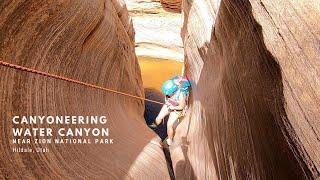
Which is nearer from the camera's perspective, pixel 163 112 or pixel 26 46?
pixel 26 46

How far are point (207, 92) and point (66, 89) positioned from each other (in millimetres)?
2993

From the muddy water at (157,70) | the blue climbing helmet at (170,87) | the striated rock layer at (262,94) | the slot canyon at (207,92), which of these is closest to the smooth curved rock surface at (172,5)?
the muddy water at (157,70)

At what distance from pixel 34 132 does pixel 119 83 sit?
424cm

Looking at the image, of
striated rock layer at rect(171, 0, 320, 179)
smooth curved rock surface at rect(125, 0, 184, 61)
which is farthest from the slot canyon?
smooth curved rock surface at rect(125, 0, 184, 61)

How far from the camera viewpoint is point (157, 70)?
54.3 feet

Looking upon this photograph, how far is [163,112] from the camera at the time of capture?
9.51 metres

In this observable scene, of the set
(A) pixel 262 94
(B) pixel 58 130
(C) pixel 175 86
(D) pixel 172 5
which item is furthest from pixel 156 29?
(A) pixel 262 94

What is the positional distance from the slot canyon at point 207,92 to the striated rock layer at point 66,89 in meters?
0.01

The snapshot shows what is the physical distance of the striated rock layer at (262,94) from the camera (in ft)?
9.85

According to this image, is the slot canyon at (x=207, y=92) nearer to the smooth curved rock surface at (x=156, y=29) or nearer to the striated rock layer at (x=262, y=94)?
the striated rock layer at (x=262, y=94)

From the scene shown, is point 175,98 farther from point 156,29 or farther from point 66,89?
point 156,29

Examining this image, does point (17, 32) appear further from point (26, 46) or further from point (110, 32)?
point (110, 32)

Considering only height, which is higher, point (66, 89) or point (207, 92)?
point (66, 89)

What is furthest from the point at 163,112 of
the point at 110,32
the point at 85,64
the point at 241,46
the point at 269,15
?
the point at 269,15
